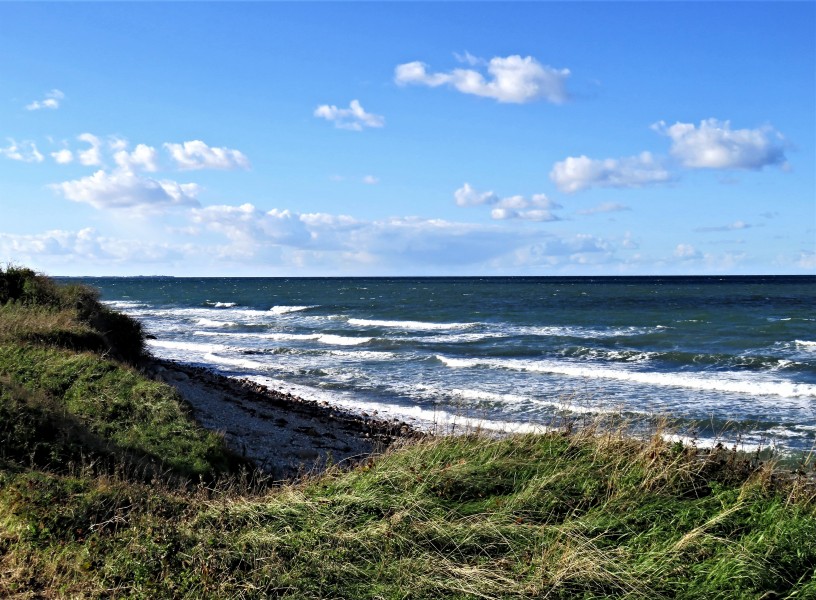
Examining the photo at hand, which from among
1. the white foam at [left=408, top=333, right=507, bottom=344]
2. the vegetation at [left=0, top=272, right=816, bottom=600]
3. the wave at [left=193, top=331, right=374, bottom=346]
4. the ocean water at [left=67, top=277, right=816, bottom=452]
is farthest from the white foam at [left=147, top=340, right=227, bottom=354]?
the vegetation at [left=0, top=272, right=816, bottom=600]

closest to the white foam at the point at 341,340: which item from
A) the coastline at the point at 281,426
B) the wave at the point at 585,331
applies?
the wave at the point at 585,331

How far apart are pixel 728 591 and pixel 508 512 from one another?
179 cm

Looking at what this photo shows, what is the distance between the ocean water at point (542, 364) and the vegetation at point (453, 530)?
4.91ft

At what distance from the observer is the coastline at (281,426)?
1381 centimetres

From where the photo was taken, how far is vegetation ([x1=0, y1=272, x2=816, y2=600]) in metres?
5.07

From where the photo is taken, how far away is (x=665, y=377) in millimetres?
25078

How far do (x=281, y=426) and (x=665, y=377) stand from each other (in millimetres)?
14541

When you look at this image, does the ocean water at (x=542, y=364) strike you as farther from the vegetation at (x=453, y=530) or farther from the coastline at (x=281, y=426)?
the vegetation at (x=453, y=530)

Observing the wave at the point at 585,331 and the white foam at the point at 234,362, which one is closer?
the white foam at the point at 234,362

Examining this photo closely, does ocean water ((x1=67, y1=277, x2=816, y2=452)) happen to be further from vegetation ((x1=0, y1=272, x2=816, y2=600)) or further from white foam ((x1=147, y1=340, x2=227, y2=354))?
vegetation ((x1=0, y1=272, x2=816, y2=600))

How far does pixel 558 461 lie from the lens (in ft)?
22.7

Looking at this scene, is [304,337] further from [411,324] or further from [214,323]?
[214,323]

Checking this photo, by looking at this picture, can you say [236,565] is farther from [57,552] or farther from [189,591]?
[57,552]

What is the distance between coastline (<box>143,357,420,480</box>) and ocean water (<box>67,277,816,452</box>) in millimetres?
1334
